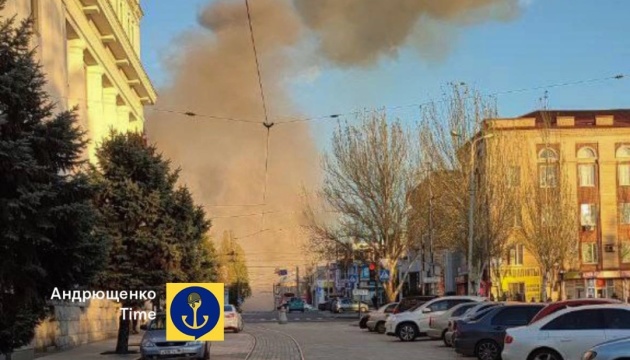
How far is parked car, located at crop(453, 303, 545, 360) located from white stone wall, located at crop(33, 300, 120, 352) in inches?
440

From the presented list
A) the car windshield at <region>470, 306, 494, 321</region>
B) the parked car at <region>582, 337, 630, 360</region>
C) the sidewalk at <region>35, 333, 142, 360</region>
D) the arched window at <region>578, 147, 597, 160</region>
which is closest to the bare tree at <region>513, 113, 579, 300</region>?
the arched window at <region>578, 147, 597, 160</region>

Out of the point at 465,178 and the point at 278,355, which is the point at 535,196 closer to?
the point at 465,178

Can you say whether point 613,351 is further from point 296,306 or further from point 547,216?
point 296,306

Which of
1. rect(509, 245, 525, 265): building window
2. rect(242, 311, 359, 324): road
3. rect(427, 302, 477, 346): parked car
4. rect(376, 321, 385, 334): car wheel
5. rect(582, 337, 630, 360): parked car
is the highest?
rect(509, 245, 525, 265): building window

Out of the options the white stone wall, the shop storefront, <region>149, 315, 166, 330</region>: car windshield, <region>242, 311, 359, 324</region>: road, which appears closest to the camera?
<region>149, 315, 166, 330</region>: car windshield

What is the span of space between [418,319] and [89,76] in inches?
858

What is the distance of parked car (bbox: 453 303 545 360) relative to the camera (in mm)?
22266

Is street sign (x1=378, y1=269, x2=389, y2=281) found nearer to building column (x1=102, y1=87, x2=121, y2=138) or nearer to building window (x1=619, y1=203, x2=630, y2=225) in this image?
building column (x1=102, y1=87, x2=121, y2=138)

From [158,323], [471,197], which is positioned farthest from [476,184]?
[158,323]

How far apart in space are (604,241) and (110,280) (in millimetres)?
48356

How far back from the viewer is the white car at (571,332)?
57.3 feet

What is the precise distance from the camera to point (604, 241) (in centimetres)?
6488

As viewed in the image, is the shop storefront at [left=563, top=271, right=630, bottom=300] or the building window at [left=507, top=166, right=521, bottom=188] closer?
the building window at [left=507, top=166, right=521, bottom=188]

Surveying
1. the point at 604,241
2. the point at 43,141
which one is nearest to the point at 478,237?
the point at 604,241
